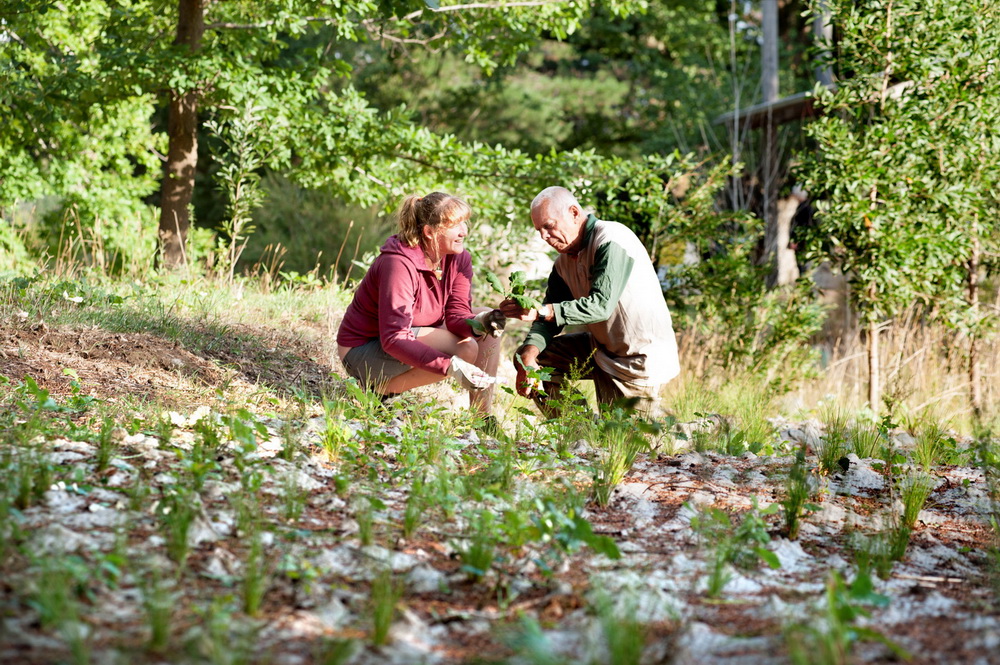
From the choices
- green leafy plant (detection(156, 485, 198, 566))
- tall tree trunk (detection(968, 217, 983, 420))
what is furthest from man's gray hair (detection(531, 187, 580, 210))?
tall tree trunk (detection(968, 217, 983, 420))

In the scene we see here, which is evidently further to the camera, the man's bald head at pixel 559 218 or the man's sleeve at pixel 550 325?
the man's sleeve at pixel 550 325

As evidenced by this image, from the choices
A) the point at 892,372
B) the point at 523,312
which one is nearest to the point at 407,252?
the point at 523,312

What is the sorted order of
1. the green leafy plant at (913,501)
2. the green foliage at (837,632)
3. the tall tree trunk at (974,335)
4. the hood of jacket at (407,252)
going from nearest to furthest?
the green foliage at (837,632)
the green leafy plant at (913,501)
the hood of jacket at (407,252)
the tall tree trunk at (974,335)

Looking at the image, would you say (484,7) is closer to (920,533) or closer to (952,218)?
(952,218)

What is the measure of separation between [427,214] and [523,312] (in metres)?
0.67

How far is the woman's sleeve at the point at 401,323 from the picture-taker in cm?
404

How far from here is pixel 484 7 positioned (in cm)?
802

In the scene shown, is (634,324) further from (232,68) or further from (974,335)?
(232,68)

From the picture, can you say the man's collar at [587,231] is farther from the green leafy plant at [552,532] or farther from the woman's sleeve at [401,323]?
the green leafy plant at [552,532]

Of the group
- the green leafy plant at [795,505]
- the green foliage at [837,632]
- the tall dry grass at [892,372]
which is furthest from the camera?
the tall dry grass at [892,372]

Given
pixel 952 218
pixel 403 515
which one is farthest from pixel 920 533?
pixel 952 218

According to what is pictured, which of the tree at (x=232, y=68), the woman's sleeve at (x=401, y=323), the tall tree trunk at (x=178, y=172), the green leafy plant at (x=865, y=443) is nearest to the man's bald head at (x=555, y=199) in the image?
the woman's sleeve at (x=401, y=323)

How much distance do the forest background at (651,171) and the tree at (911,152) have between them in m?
0.02

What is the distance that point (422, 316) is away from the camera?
4.48 meters
